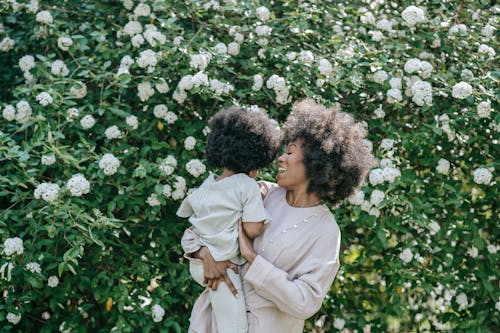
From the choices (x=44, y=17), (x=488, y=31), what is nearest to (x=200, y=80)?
(x=44, y=17)

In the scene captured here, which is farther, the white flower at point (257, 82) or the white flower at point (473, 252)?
the white flower at point (473, 252)

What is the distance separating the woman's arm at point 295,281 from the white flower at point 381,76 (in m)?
1.33

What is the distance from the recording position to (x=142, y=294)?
3.42 m

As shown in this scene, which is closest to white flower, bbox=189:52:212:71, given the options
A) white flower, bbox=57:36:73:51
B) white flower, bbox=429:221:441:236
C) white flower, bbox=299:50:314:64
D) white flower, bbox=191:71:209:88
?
white flower, bbox=191:71:209:88

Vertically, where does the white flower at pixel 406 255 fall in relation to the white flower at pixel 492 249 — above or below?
above

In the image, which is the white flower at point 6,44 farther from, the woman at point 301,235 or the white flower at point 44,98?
the woman at point 301,235

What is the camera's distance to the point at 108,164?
128 inches

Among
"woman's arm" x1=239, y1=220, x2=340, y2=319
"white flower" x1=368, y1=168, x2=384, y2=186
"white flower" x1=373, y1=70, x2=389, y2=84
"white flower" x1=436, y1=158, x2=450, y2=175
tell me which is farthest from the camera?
"white flower" x1=436, y1=158, x2=450, y2=175

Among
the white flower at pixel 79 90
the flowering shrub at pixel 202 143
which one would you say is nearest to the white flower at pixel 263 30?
the flowering shrub at pixel 202 143

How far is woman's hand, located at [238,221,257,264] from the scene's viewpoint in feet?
8.11

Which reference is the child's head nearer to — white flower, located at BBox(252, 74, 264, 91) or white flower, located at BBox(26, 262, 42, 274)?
white flower, located at BBox(252, 74, 264, 91)

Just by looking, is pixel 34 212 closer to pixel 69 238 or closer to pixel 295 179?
pixel 69 238

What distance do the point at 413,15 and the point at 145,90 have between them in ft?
4.82

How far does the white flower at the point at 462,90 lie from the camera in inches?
134
